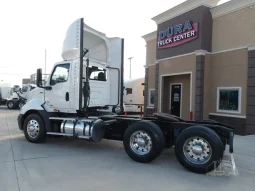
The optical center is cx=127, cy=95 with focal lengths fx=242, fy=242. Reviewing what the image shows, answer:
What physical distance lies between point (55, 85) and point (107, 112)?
6.41 feet

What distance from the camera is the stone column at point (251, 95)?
984cm

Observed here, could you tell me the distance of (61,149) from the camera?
282 inches

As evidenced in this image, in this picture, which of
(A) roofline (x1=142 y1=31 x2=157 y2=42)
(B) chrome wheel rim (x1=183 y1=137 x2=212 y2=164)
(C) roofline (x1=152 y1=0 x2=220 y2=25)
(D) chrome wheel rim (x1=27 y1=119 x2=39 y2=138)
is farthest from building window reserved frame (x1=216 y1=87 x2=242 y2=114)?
(D) chrome wheel rim (x1=27 y1=119 x2=39 y2=138)

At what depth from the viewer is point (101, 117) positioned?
23.6 feet

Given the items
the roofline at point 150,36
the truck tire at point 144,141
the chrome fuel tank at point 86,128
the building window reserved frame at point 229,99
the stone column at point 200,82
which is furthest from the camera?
the roofline at point 150,36

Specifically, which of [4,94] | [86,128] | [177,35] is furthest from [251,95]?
[4,94]

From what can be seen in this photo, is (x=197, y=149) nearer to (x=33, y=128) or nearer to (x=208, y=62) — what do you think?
(x=33, y=128)

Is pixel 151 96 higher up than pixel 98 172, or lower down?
higher up

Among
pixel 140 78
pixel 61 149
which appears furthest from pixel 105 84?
pixel 140 78

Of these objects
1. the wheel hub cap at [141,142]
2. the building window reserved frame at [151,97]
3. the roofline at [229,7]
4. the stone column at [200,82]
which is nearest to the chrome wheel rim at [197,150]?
the wheel hub cap at [141,142]

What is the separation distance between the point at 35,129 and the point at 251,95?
837 centimetres

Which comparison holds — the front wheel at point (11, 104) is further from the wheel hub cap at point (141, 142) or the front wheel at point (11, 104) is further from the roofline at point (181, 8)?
the wheel hub cap at point (141, 142)

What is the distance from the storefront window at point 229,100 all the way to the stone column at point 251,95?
0.58m

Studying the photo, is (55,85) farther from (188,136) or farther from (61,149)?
(188,136)
